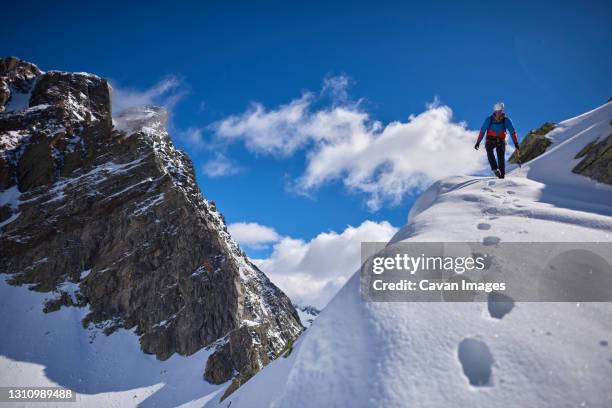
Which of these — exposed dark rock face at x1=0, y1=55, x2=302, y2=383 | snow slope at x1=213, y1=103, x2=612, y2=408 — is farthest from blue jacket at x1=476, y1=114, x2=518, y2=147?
exposed dark rock face at x1=0, y1=55, x2=302, y2=383

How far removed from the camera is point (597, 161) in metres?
10.2

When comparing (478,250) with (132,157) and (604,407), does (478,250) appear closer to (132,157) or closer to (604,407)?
(604,407)

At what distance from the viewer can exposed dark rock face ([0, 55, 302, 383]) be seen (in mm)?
67375

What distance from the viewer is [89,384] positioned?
179 feet

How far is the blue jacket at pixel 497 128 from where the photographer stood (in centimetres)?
1178

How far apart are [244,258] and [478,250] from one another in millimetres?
109491

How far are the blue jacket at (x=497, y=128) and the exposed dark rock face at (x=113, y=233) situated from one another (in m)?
62.8

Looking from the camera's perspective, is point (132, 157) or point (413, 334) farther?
point (132, 157)

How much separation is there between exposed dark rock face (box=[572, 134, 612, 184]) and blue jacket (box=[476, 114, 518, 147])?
1.97 m

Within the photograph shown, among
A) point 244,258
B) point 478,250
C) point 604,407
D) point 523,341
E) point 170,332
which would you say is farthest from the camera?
point 244,258

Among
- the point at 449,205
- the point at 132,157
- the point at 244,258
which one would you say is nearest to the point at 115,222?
the point at 132,157

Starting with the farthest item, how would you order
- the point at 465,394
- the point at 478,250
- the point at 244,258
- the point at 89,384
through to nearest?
the point at 244,258 → the point at 89,384 → the point at 478,250 → the point at 465,394

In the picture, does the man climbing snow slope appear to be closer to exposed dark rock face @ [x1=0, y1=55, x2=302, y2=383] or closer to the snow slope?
the snow slope

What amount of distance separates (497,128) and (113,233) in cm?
7765
